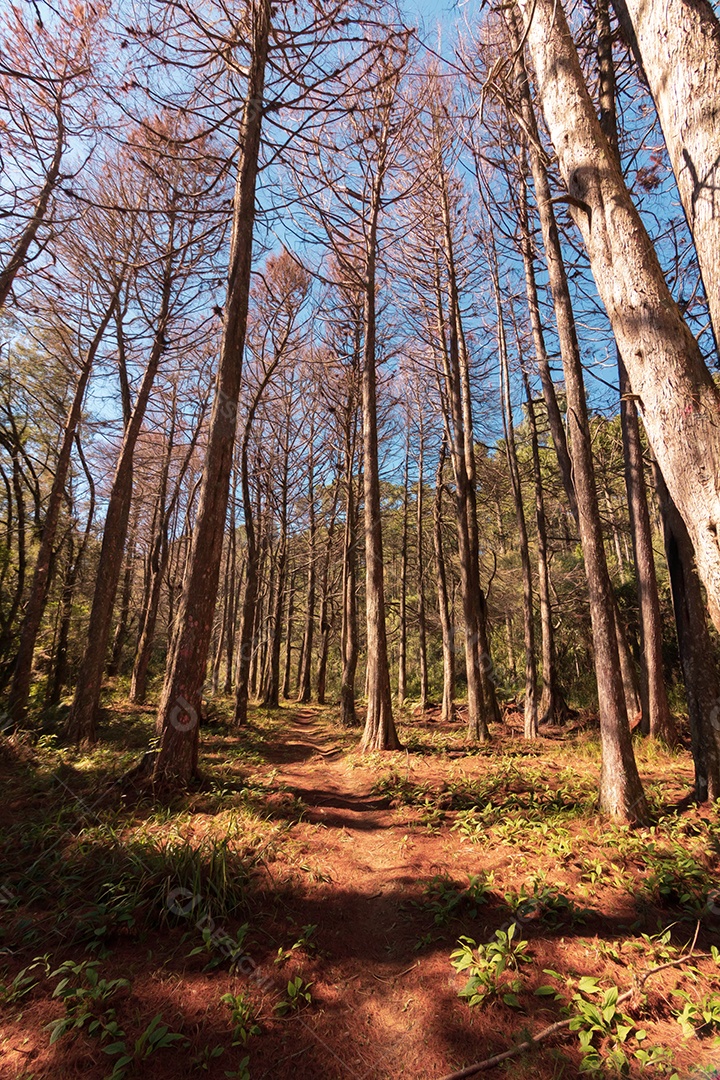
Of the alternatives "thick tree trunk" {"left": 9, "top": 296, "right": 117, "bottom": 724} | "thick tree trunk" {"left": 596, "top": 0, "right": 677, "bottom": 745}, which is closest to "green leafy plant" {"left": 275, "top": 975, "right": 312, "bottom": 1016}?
"thick tree trunk" {"left": 596, "top": 0, "right": 677, "bottom": 745}

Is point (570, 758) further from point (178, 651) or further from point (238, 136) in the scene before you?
point (238, 136)

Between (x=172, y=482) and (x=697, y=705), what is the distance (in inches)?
660

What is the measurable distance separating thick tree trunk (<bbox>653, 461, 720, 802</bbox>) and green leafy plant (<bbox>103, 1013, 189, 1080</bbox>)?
4.78 meters

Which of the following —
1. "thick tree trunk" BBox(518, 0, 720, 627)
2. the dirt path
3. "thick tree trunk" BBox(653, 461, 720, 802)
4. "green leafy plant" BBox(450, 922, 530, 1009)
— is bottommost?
the dirt path

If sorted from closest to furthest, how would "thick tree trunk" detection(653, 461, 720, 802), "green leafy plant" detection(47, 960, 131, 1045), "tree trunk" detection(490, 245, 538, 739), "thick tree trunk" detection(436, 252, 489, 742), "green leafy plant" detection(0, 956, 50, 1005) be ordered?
"green leafy plant" detection(47, 960, 131, 1045) → "green leafy plant" detection(0, 956, 50, 1005) → "thick tree trunk" detection(653, 461, 720, 802) → "thick tree trunk" detection(436, 252, 489, 742) → "tree trunk" detection(490, 245, 538, 739)

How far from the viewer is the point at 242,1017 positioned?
2.07m

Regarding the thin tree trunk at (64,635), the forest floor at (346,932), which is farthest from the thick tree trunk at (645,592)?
the thin tree trunk at (64,635)

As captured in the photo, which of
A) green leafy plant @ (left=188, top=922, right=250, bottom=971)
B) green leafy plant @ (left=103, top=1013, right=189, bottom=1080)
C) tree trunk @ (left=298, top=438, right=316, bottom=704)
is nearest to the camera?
green leafy plant @ (left=103, top=1013, right=189, bottom=1080)

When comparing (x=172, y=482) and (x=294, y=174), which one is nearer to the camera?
(x=294, y=174)

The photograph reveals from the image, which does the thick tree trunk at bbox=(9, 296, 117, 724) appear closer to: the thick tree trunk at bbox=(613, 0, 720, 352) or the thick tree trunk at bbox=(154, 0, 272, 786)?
the thick tree trunk at bbox=(154, 0, 272, 786)

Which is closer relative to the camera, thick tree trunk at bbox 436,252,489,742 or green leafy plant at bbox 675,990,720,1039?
green leafy plant at bbox 675,990,720,1039

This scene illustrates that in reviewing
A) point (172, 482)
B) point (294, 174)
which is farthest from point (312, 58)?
point (172, 482)

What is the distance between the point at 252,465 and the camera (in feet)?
48.9

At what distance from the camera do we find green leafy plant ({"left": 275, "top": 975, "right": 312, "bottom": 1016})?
2.17 m
